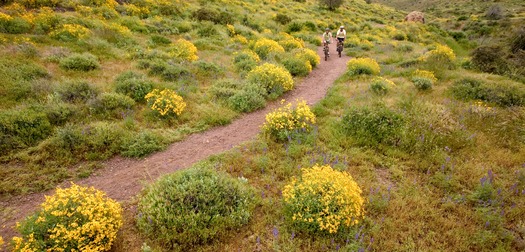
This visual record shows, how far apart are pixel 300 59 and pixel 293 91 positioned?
3.42 metres

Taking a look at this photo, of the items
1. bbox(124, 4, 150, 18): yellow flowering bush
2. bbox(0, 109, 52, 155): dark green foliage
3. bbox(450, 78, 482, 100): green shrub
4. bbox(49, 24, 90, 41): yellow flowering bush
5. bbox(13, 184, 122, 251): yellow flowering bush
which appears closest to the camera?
bbox(13, 184, 122, 251): yellow flowering bush

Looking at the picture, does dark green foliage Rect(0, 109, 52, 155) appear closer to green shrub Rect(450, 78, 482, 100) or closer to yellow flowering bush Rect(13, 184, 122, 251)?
yellow flowering bush Rect(13, 184, 122, 251)

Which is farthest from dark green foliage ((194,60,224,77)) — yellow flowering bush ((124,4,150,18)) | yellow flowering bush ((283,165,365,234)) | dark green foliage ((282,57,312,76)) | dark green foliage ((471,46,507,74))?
dark green foliage ((471,46,507,74))

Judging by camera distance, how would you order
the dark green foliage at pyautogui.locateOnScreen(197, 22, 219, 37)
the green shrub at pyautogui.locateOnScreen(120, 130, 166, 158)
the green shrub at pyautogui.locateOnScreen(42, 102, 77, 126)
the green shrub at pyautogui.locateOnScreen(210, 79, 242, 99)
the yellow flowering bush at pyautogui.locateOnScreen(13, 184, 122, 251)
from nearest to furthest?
the yellow flowering bush at pyautogui.locateOnScreen(13, 184, 122, 251), the green shrub at pyautogui.locateOnScreen(120, 130, 166, 158), the green shrub at pyautogui.locateOnScreen(42, 102, 77, 126), the green shrub at pyautogui.locateOnScreen(210, 79, 242, 99), the dark green foliage at pyautogui.locateOnScreen(197, 22, 219, 37)

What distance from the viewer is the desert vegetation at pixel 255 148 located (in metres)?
4.49

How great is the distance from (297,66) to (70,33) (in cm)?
1227

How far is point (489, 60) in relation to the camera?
14.3 meters

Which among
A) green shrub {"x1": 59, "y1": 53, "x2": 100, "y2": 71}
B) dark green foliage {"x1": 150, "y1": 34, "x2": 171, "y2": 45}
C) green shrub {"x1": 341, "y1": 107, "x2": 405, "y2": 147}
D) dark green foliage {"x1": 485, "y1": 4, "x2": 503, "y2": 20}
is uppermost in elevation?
dark green foliage {"x1": 485, "y1": 4, "x2": 503, "y2": 20}

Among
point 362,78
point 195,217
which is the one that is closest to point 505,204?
point 195,217

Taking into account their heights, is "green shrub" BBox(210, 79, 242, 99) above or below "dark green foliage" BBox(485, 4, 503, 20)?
below

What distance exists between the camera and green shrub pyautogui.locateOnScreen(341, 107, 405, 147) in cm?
731

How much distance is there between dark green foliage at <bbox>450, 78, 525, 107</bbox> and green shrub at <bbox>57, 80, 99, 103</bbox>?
14.3 metres

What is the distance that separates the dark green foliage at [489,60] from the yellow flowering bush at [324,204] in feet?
47.3

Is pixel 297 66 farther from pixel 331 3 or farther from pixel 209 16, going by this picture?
pixel 331 3
